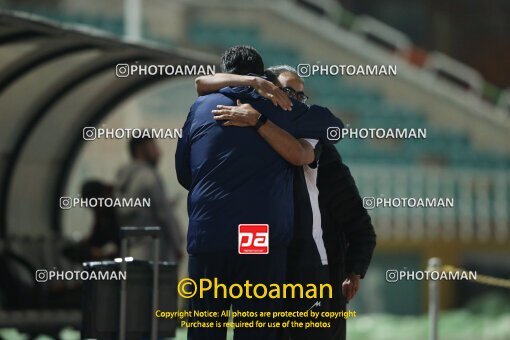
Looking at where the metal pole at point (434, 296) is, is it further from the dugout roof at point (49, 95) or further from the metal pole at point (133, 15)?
the metal pole at point (133, 15)

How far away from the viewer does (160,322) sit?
802cm

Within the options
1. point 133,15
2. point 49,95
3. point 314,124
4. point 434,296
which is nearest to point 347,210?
point 314,124

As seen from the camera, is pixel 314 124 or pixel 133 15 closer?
pixel 314 124

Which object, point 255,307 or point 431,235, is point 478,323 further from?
point 255,307

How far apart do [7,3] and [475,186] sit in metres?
7.10

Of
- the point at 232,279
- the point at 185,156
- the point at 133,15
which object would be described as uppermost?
the point at 133,15

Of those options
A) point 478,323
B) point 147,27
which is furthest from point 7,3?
point 478,323

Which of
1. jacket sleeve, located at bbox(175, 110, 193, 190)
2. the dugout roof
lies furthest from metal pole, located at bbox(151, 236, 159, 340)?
the dugout roof

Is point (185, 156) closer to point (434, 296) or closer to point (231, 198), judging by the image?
point (231, 198)

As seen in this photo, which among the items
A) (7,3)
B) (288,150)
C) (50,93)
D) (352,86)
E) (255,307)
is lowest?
(255,307)

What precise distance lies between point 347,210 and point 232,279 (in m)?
0.71

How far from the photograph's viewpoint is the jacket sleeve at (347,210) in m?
7.18

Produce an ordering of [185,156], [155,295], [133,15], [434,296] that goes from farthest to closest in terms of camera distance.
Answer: [133,15]
[434,296]
[155,295]
[185,156]

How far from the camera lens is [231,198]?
6.80m
